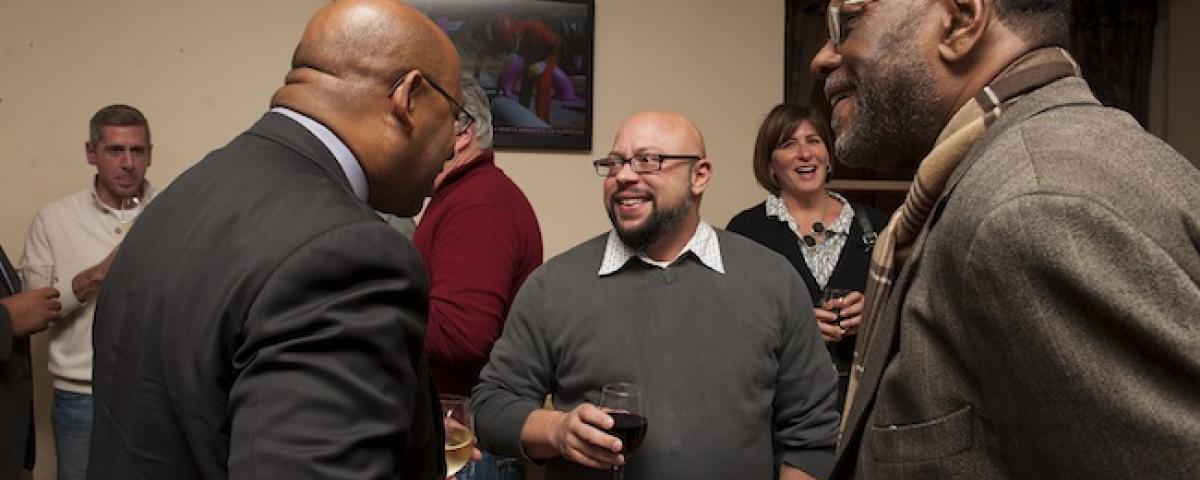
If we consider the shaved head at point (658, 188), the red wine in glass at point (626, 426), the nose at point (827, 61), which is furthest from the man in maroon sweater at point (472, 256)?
the nose at point (827, 61)

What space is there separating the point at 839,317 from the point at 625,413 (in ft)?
2.88

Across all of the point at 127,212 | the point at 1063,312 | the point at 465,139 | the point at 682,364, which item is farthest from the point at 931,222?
Answer: the point at 127,212

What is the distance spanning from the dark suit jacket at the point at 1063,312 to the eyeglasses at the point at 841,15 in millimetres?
274

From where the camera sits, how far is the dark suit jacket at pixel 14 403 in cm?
300

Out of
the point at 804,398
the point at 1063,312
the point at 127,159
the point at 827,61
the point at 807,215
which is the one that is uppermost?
the point at 827,61

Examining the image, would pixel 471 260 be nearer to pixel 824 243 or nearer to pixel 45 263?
pixel 824 243

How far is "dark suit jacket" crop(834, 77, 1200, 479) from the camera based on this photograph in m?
0.85

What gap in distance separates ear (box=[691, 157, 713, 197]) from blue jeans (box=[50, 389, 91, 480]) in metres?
2.40

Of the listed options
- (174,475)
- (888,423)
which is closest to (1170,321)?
(888,423)

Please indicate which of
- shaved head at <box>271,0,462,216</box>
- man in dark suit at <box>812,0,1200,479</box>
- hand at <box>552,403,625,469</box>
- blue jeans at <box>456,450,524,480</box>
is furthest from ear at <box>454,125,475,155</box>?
man in dark suit at <box>812,0,1200,479</box>

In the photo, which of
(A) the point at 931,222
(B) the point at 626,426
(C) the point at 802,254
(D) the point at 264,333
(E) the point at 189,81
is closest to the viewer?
(D) the point at 264,333

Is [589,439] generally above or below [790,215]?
below

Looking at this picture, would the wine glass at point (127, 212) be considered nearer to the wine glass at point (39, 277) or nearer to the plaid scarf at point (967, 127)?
the wine glass at point (39, 277)

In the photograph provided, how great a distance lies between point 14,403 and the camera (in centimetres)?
306
